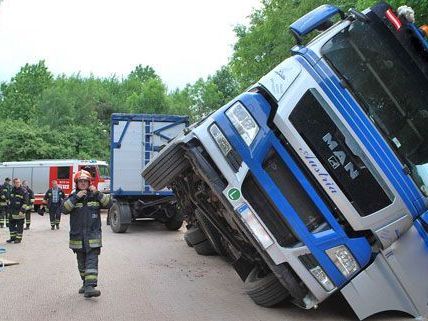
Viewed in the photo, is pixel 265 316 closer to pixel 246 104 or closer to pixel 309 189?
pixel 309 189

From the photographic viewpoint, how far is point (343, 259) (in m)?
5.39

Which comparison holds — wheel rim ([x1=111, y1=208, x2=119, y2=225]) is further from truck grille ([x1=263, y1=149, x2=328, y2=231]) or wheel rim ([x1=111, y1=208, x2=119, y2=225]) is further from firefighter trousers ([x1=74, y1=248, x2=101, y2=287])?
truck grille ([x1=263, y1=149, x2=328, y2=231])

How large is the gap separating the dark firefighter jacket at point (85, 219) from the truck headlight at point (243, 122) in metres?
2.26

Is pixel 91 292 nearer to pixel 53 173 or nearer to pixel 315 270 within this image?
pixel 315 270

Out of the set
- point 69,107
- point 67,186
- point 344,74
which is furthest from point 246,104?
point 69,107

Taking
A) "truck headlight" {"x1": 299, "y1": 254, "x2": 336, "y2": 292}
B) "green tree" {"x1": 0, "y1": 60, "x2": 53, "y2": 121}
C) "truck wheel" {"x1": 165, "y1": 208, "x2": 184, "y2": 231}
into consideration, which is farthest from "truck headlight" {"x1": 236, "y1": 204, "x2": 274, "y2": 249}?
"green tree" {"x1": 0, "y1": 60, "x2": 53, "y2": 121}

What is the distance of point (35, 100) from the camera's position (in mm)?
54062

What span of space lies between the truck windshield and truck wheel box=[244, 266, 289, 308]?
1.88 m

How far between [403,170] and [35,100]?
5244 cm

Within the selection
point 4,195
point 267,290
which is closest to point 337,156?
point 267,290

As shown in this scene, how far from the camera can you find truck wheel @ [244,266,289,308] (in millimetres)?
6195

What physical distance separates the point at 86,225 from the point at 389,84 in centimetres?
→ 382

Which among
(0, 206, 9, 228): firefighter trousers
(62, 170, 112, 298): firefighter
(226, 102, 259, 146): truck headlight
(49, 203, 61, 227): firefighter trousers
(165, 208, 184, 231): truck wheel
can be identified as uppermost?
(226, 102, 259, 146): truck headlight

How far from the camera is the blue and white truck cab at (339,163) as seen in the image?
5.36 meters
